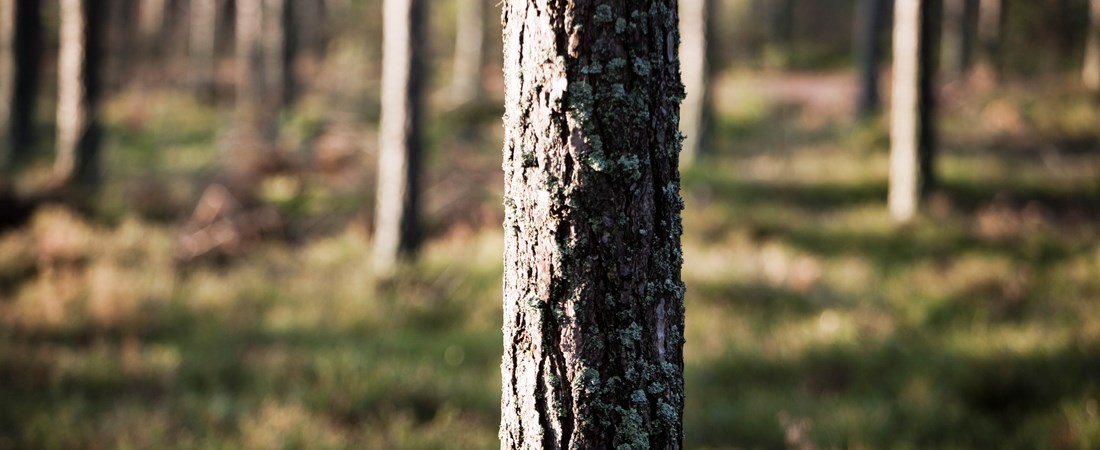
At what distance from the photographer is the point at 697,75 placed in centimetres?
1381

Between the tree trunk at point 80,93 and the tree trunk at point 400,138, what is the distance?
598 centimetres

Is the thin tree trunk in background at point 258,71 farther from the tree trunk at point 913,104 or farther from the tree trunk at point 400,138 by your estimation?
the tree trunk at point 913,104

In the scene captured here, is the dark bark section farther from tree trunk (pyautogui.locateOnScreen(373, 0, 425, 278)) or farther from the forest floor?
tree trunk (pyautogui.locateOnScreen(373, 0, 425, 278))

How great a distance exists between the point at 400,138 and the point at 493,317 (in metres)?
2.31

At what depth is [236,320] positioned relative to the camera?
22.1 feet

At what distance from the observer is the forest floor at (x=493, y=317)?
4730 millimetres

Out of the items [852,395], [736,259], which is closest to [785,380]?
[852,395]

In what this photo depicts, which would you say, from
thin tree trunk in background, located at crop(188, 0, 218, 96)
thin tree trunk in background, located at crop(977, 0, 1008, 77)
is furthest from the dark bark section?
thin tree trunk in background, located at crop(188, 0, 218, 96)

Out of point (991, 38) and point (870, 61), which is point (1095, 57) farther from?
point (991, 38)

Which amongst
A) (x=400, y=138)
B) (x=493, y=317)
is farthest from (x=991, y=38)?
(x=493, y=317)

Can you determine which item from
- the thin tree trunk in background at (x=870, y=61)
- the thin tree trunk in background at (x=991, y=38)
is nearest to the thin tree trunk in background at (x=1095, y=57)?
the thin tree trunk in background at (x=870, y=61)

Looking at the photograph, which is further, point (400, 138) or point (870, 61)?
point (870, 61)

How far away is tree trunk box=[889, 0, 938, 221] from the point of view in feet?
30.9

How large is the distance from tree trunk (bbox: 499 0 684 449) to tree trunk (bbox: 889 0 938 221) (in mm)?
8344
